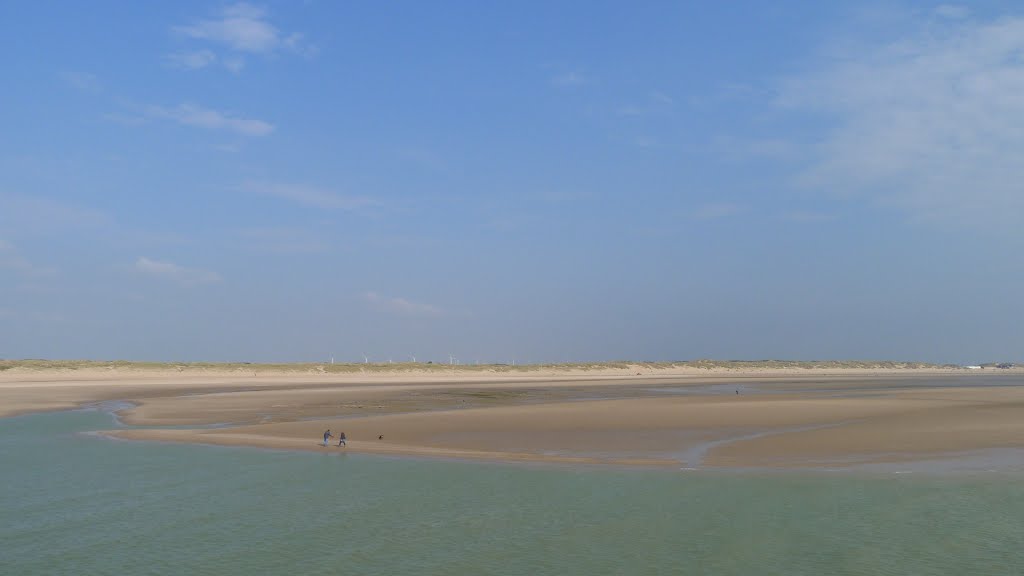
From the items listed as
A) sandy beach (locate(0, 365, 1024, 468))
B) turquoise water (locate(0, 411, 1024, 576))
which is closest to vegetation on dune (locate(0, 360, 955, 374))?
sandy beach (locate(0, 365, 1024, 468))

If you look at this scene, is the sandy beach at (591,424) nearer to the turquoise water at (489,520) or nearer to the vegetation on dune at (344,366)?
the turquoise water at (489,520)

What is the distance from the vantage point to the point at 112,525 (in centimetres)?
1831

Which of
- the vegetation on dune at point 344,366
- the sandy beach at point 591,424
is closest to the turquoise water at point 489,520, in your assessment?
the sandy beach at point 591,424

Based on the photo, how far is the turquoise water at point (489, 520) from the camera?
1523 cm

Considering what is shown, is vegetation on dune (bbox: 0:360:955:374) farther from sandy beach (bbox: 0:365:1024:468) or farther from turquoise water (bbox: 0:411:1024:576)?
turquoise water (bbox: 0:411:1024:576)

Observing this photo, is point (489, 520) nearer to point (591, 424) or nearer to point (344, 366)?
point (591, 424)

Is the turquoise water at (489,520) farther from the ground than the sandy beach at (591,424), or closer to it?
closer to it

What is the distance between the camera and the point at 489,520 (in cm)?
1858

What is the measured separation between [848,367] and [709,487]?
635 ft

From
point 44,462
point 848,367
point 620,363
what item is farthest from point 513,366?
point 44,462

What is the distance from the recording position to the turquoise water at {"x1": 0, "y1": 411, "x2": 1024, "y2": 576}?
600 inches

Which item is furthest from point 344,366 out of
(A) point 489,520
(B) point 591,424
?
(A) point 489,520

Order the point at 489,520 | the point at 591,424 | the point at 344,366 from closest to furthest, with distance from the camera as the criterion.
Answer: the point at 489,520
the point at 591,424
the point at 344,366

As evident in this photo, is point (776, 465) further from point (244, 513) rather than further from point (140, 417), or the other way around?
point (140, 417)
